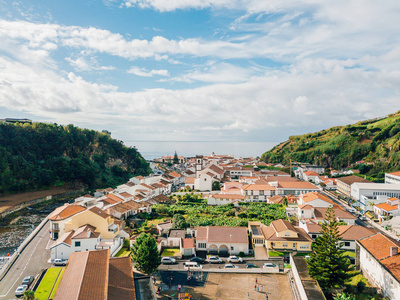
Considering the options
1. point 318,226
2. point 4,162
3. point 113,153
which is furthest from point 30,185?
point 318,226

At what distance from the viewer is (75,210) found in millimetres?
34312

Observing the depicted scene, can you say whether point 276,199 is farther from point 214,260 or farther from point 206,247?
point 214,260

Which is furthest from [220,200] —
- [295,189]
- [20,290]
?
[20,290]

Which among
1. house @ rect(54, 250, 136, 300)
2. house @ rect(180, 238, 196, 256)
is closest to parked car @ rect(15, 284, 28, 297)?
house @ rect(54, 250, 136, 300)

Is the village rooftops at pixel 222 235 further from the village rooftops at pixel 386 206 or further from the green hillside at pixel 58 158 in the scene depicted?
the green hillside at pixel 58 158

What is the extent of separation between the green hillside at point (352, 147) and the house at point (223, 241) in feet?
172

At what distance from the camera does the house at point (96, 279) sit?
549 inches

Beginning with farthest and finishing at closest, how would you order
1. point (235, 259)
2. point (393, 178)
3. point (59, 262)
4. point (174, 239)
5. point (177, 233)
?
point (393, 178), point (177, 233), point (174, 239), point (235, 259), point (59, 262)

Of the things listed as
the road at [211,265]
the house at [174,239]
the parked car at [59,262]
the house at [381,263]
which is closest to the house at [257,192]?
the house at [174,239]

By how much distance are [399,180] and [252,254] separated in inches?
1504

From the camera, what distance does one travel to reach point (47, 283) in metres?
20.4

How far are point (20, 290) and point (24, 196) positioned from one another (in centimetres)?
4172

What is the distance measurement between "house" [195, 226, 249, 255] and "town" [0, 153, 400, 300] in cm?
10

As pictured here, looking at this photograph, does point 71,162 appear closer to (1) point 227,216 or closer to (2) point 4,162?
(2) point 4,162
